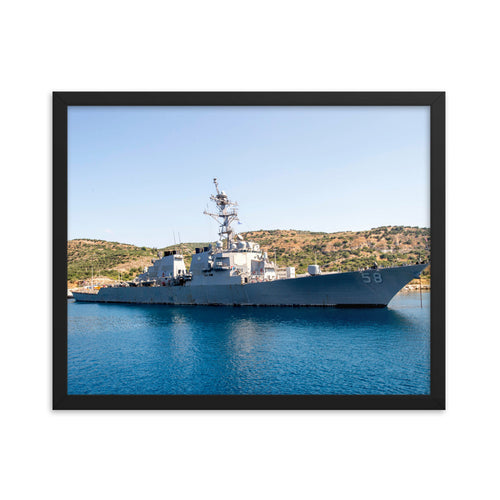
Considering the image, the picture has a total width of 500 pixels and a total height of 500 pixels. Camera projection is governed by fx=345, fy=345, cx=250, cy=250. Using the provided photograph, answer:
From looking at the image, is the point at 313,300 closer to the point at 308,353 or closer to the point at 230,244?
the point at 230,244

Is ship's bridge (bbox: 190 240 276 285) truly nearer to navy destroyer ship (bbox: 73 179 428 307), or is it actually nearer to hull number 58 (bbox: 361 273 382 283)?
navy destroyer ship (bbox: 73 179 428 307)

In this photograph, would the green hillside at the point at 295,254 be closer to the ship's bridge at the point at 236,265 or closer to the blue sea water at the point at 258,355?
the ship's bridge at the point at 236,265

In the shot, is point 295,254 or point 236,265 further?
point 295,254

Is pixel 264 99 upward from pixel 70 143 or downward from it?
upward

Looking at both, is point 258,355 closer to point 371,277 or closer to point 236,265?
point 371,277

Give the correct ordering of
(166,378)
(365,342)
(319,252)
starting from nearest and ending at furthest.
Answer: (166,378)
(365,342)
(319,252)

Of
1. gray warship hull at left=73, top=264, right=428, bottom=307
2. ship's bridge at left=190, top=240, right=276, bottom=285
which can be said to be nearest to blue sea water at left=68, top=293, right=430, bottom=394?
gray warship hull at left=73, top=264, right=428, bottom=307

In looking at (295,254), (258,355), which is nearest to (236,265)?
(295,254)

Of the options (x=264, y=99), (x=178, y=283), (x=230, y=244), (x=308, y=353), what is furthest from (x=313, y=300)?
(x=264, y=99)
